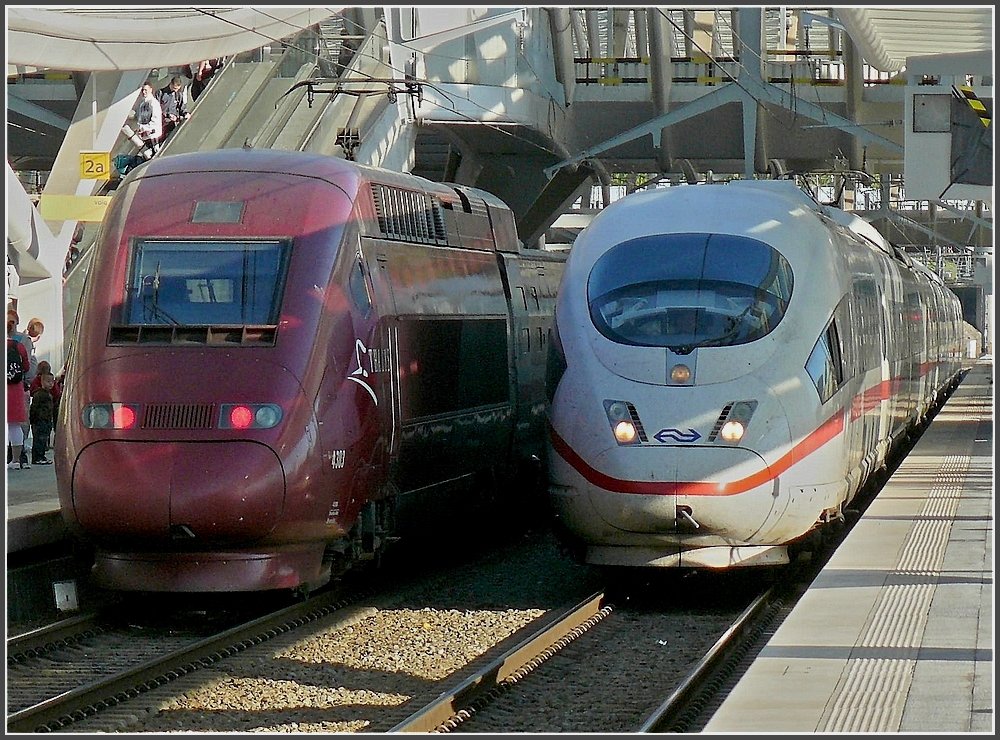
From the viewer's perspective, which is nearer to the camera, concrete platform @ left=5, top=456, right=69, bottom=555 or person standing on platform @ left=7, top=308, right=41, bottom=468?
concrete platform @ left=5, top=456, right=69, bottom=555

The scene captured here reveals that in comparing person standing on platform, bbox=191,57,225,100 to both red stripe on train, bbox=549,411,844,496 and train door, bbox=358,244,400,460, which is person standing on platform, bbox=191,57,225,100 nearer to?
train door, bbox=358,244,400,460

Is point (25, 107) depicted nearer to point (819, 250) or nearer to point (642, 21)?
point (642, 21)

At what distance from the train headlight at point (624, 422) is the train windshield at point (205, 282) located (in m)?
2.47

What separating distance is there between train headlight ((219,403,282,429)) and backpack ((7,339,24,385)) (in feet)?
21.0

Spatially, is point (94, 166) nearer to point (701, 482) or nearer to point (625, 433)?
point (625, 433)

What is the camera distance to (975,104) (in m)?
14.3

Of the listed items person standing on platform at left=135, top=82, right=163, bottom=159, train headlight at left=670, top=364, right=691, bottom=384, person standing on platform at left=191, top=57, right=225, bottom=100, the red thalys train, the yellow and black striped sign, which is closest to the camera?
the red thalys train

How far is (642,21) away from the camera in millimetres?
45594

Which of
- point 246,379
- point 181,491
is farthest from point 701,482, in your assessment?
point 181,491

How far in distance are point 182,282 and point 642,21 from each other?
36792 millimetres

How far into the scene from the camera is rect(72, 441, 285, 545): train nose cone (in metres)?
9.85

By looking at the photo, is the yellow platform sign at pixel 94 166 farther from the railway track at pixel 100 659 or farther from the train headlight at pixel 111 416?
the train headlight at pixel 111 416

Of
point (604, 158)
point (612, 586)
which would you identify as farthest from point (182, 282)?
point (604, 158)

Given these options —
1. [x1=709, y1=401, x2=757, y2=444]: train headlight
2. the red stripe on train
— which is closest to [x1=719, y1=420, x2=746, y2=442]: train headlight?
[x1=709, y1=401, x2=757, y2=444]: train headlight
